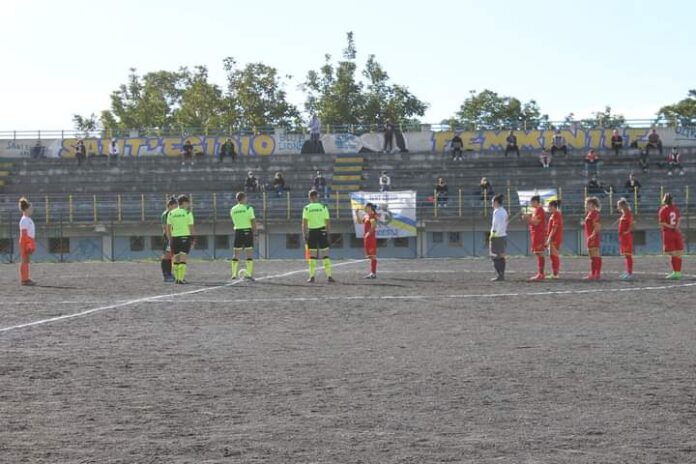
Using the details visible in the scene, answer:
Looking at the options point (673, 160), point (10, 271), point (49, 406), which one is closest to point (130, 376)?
point (49, 406)

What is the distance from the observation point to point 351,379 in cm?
998

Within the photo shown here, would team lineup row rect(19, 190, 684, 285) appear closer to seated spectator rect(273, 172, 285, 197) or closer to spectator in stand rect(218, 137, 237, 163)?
seated spectator rect(273, 172, 285, 197)

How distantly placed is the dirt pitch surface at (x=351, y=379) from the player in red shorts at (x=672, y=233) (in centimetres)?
458

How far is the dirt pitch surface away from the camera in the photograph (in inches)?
286

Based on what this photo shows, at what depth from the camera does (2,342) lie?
43.2 ft

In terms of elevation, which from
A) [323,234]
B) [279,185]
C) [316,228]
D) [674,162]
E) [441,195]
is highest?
[674,162]

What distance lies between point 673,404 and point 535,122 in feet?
168

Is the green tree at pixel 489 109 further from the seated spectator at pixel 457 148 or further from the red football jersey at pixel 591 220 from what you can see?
the red football jersey at pixel 591 220

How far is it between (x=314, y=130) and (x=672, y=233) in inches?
1355

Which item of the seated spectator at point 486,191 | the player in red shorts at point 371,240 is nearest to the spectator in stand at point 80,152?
the seated spectator at point 486,191

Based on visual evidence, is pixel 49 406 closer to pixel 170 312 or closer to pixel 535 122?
pixel 170 312

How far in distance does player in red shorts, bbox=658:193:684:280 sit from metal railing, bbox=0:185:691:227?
2049cm

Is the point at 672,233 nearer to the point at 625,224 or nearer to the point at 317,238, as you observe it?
the point at 625,224

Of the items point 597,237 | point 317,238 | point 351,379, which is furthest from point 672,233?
point 351,379
